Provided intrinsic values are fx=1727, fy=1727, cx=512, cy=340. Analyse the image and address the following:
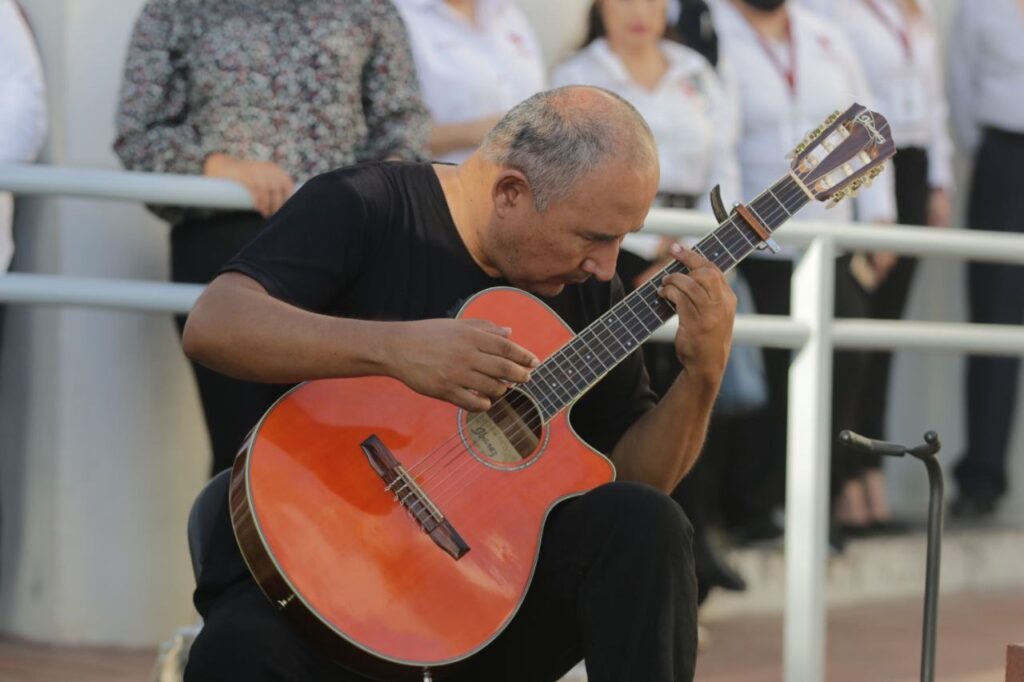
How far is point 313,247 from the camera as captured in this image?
9.21 feet

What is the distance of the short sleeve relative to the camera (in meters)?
2.78

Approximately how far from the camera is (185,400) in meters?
4.53

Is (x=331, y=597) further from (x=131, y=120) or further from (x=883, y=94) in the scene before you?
(x=883, y=94)

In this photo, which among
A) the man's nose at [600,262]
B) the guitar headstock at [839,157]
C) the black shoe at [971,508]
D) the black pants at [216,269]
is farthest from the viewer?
the black shoe at [971,508]

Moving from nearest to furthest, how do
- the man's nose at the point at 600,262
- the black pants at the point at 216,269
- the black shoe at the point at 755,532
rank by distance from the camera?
the man's nose at the point at 600,262
the black pants at the point at 216,269
the black shoe at the point at 755,532

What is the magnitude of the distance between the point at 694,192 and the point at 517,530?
84.4 inches

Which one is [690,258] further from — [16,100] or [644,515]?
[16,100]

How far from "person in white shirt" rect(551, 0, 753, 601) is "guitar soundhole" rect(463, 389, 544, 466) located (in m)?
1.74

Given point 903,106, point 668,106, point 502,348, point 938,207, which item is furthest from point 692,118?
point 502,348

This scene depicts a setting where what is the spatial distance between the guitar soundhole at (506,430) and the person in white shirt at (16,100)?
181cm

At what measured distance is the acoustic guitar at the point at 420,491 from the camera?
8.59 ft

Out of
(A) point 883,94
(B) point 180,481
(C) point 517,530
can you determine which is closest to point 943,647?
(A) point 883,94

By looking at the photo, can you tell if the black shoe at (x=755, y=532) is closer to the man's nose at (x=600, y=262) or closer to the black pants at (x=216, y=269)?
the black pants at (x=216, y=269)

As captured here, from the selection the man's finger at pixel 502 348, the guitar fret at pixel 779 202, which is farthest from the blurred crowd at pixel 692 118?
the guitar fret at pixel 779 202
